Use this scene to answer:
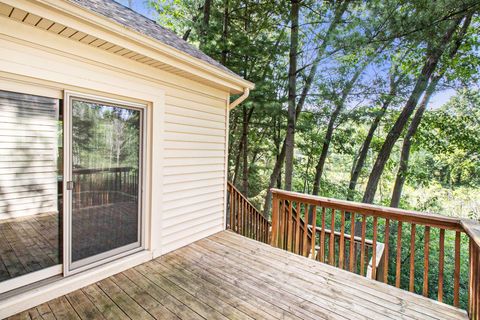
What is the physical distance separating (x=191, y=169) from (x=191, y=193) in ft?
1.25

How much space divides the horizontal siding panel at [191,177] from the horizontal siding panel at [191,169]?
5 cm

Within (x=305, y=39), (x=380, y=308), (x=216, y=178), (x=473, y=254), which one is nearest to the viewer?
(x=473, y=254)

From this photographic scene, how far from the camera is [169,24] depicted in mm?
8969

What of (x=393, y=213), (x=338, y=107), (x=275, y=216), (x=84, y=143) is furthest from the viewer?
(x=338, y=107)

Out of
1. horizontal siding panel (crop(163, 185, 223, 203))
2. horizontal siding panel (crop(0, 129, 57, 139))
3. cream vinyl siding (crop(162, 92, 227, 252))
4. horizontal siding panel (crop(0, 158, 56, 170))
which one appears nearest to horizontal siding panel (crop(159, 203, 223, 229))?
cream vinyl siding (crop(162, 92, 227, 252))

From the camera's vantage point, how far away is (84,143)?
254 centimetres

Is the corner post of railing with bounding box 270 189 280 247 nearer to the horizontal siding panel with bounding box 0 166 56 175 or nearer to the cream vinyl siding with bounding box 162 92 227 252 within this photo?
the cream vinyl siding with bounding box 162 92 227 252

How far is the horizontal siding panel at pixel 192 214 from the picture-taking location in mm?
3473

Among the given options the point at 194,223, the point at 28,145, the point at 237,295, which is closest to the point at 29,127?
the point at 28,145

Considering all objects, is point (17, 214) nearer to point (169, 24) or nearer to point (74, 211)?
point (74, 211)

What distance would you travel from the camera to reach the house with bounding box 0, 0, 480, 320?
2.15 meters

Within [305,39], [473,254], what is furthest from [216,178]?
[305,39]

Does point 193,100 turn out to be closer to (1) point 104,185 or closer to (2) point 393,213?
(1) point 104,185

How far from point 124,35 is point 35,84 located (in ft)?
2.99
